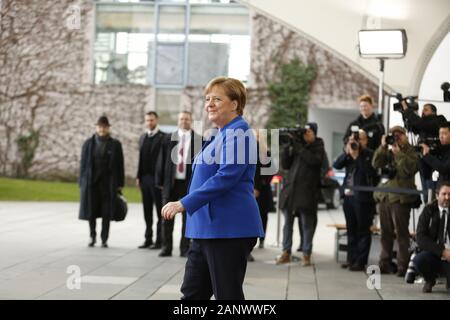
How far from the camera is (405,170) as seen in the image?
9719mm

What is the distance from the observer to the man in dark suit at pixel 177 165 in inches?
432

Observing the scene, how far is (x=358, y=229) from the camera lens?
33.6 ft

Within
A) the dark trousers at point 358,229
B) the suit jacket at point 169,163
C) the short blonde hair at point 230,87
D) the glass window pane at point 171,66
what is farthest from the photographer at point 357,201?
the glass window pane at point 171,66

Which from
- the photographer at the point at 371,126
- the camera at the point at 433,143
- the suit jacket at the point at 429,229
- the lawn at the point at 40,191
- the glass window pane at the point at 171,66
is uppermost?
the glass window pane at the point at 171,66

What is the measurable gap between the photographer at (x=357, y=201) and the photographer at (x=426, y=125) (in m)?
1.21

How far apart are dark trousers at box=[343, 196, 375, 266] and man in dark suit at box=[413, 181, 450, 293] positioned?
1.63 metres

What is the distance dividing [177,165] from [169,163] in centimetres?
11

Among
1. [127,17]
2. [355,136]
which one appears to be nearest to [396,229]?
[355,136]

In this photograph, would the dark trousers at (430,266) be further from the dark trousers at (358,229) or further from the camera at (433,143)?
the dark trousers at (358,229)

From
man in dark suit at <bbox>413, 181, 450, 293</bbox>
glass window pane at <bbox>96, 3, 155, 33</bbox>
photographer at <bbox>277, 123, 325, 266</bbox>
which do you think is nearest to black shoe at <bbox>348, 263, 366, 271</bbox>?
photographer at <bbox>277, 123, 325, 266</bbox>

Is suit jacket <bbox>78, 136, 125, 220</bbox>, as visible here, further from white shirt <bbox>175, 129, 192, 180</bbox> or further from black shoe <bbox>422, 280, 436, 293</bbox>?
black shoe <bbox>422, 280, 436, 293</bbox>

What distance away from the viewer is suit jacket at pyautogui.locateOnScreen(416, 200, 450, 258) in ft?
27.7

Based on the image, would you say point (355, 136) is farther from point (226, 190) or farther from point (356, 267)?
point (226, 190)
